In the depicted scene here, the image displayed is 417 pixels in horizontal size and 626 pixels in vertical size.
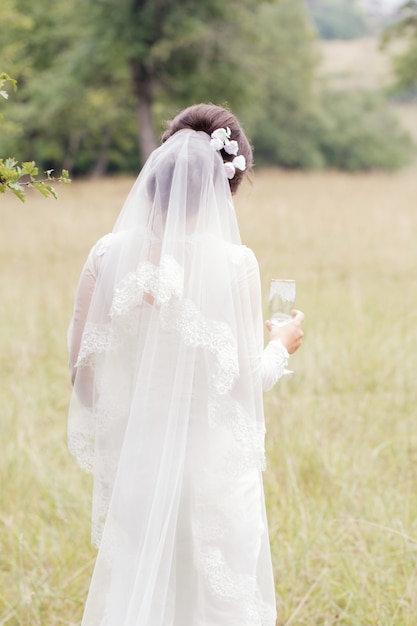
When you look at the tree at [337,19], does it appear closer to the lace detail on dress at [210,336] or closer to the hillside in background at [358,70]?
the hillside in background at [358,70]

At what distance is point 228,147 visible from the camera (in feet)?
7.43

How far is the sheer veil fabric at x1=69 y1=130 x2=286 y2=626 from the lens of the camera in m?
2.21

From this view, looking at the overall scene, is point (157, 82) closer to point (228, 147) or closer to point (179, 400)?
point (228, 147)

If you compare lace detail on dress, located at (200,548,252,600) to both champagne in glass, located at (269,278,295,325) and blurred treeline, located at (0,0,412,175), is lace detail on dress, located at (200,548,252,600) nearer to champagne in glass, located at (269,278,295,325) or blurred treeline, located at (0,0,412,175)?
champagne in glass, located at (269,278,295,325)

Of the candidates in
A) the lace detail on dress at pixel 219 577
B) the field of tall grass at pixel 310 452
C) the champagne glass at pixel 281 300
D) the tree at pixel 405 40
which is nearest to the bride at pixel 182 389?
the lace detail on dress at pixel 219 577

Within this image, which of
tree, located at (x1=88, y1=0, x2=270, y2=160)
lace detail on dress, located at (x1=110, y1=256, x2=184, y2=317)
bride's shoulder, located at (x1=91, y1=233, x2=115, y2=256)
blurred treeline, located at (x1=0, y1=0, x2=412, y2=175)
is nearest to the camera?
lace detail on dress, located at (x1=110, y1=256, x2=184, y2=317)

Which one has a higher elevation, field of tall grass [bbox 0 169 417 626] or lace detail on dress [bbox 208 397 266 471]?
lace detail on dress [bbox 208 397 266 471]

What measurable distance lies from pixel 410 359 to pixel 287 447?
197 cm

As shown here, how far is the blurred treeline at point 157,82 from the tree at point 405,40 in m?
3.47

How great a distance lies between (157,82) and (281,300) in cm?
2207

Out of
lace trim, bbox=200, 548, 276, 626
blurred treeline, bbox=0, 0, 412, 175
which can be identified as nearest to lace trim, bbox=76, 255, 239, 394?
lace trim, bbox=200, 548, 276, 626

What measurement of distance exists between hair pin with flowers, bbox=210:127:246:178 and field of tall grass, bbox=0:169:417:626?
158 mm

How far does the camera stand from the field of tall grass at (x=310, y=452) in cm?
319

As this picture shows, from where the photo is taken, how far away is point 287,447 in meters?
4.38
